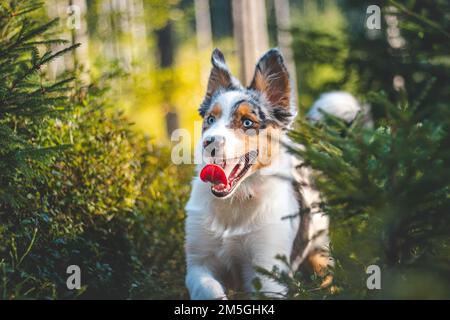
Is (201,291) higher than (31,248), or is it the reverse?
(31,248)

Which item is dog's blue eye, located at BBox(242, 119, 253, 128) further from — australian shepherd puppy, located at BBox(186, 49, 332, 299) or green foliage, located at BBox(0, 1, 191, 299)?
green foliage, located at BBox(0, 1, 191, 299)

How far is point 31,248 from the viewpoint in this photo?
418 cm

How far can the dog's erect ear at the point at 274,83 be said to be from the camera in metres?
4.99

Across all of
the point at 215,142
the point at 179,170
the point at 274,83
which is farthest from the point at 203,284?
the point at 179,170

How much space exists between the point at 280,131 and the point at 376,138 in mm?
1919

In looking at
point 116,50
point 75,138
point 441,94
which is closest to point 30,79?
point 75,138

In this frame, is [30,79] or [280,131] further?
[280,131]

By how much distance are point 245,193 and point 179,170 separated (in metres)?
2.53

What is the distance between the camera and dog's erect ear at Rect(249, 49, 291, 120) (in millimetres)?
4988

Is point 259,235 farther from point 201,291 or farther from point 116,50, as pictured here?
point 116,50

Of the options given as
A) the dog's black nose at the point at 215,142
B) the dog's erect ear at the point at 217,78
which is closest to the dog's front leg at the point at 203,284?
the dog's black nose at the point at 215,142

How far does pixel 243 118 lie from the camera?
4676mm

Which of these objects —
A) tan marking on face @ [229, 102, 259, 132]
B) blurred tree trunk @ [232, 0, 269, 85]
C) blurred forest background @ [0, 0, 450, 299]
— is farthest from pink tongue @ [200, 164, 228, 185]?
blurred tree trunk @ [232, 0, 269, 85]
